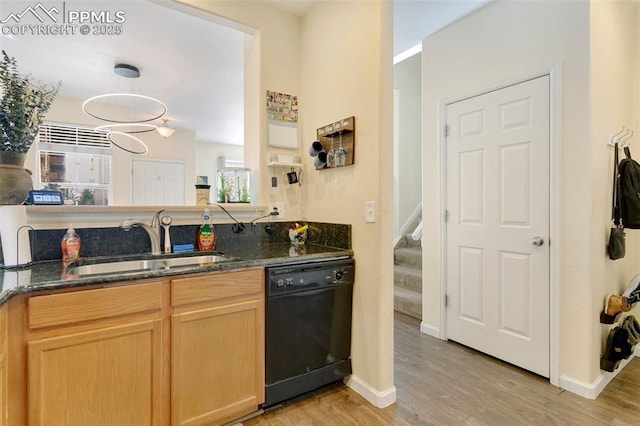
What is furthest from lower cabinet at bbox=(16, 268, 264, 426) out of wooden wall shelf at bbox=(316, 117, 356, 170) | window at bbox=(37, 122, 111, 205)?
window at bbox=(37, 122, 111, 205)

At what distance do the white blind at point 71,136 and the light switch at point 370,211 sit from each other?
480cm

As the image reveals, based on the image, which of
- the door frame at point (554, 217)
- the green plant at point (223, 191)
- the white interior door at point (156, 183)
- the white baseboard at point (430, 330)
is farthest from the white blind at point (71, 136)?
the door frame at point (554, 217)

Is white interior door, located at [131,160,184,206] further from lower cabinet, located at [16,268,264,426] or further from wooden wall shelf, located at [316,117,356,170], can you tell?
lower cabinet, located at [16,268,264,426]

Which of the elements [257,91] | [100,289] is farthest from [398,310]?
[100,289]

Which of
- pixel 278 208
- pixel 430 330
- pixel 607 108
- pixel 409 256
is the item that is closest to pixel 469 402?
pixel 430 330

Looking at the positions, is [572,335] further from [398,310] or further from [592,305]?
[398,310]

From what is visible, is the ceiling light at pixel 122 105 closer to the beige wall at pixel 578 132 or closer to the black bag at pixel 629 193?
the beige wall at pixel 578 132

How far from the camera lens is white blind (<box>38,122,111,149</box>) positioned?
480 cm

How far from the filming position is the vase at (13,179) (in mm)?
1513

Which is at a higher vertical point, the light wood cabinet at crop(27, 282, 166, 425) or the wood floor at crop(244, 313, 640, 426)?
the light wood cabinet at crop(27, 282, 166, 425)

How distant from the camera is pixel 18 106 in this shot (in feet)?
4.94

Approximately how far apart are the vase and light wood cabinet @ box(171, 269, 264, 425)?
0.87 m

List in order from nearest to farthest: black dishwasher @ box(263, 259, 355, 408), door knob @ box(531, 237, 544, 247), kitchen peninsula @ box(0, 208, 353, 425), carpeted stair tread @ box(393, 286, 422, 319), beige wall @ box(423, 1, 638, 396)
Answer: kitchen peninsula @ box(0, 208, 353, 425), black dishwasher @ box(263, 259, 355, 408), beige wall @ box(423, 1, 638, 396), door knob @ box(531, 237, 544, 247), carpeted stair tread @ box(393, 286, 422, 319)

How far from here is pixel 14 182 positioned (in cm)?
154
